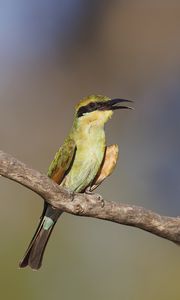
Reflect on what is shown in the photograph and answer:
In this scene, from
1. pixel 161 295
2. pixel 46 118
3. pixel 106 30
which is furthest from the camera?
pixel 106 30

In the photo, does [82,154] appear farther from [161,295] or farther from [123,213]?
[161,295]

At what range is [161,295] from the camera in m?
5.45

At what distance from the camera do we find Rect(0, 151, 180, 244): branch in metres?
3.47

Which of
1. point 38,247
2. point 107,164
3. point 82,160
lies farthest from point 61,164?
point 38,247

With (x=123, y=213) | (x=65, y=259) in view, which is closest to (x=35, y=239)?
(x=123, y=213)

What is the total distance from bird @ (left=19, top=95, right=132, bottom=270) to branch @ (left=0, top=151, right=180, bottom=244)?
0.48 m

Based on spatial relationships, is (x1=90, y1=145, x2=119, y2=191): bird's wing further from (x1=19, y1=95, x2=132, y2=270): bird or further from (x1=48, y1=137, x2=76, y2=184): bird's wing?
(x1=48, y1=137, x2=76, y2=184): bird's wing

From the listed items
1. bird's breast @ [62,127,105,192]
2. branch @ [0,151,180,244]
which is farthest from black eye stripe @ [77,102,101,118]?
branch @ [0,151,180,244]

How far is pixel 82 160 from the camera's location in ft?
14.0

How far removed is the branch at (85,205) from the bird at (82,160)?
0.48 m

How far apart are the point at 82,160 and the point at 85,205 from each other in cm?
59

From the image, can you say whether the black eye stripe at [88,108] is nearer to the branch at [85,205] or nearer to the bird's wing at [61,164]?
the bird's wing at [61,164]

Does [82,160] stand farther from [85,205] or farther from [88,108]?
[85,205]

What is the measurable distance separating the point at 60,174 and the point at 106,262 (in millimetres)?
1523
